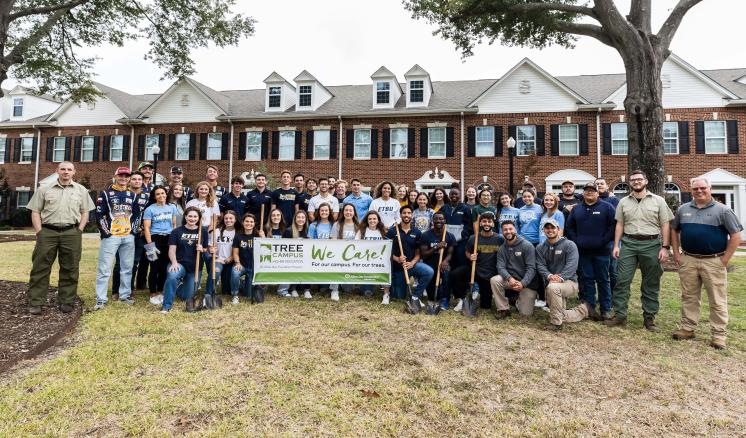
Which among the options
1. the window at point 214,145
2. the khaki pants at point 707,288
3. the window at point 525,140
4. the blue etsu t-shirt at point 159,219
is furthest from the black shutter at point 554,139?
the blue etsu t-shirt at point 159,219

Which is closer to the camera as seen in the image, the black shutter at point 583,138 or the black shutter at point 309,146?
the black shutter at point 583,138

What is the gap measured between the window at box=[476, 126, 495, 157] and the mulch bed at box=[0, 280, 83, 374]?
1754 cm

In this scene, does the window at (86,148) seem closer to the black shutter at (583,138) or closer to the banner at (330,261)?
the banner at (330,261)

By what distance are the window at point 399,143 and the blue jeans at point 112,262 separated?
51.5 feet

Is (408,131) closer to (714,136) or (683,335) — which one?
(714,136)

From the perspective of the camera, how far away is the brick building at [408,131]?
18.6 metres

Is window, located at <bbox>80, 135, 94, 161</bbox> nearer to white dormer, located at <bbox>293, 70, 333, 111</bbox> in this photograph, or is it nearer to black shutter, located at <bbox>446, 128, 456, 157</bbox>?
white dormer, located at <bbox>293, 70, 333, 111</bbox>

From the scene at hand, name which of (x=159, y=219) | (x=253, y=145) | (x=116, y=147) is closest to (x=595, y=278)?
(x=159, y=219)

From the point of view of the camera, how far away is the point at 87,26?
414 inches

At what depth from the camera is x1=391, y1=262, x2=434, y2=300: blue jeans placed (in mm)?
6383

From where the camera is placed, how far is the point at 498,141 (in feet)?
64.8

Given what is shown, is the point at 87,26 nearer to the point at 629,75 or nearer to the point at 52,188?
the point at 52,188

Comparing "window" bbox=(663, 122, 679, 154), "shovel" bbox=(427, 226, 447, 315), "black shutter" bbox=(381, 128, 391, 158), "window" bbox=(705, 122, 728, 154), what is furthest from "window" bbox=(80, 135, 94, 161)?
"window" bbox=(705, 122, 728, 154)

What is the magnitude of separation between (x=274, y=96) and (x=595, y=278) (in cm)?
2002
